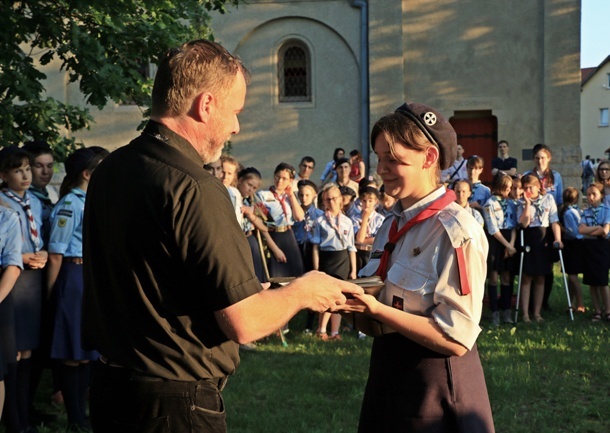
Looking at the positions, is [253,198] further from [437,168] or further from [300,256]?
[437,168]

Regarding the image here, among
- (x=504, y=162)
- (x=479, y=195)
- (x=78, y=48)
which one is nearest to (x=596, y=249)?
(x=479, y=195)

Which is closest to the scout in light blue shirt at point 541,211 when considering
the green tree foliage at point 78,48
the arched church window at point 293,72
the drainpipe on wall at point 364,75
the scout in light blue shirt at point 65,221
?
the green tree foliage at point 78,48

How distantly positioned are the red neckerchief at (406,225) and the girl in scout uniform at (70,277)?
332 centimetres

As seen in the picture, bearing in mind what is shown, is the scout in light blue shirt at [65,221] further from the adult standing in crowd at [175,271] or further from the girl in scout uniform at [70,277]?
the adult standing in crowd at [175,271]

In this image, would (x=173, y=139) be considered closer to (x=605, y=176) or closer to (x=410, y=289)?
(x=410, y=289)

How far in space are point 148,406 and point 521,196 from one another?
8.91 metres

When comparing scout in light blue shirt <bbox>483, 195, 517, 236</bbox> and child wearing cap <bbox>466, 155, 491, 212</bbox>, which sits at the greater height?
child wearing cap <bbox>466, 155, 491, 212</bbox>

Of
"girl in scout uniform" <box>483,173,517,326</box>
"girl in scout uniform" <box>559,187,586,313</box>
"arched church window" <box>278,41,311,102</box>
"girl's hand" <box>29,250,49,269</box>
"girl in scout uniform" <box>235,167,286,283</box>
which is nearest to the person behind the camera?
"girl's hand" <box>29,250,49,269</box>

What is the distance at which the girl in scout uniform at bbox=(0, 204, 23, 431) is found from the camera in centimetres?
534

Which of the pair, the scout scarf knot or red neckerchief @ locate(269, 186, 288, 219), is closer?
the scout scarf knot

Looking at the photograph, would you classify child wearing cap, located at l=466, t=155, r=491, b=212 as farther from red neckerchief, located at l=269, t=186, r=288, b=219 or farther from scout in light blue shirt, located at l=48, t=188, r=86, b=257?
scout in light blue shirt, located at l=48, t=188, r=86, b=257

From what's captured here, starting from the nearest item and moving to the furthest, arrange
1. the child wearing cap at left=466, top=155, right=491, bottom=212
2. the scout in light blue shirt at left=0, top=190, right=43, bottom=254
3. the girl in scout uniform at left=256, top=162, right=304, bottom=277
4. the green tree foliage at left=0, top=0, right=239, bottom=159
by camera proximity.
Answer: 1. the scout in light blue shirt at left=0, top=190, right=43, bottom=254
2. the green tree foliage at left=0, top=0, right=239, bottom=159
3. the girl in scout uniform at left=256, top=162, right=304, bottom=277
4. the child wearing cap at left=466, top=155, right=491, bottom=212

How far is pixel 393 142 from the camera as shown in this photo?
3.06 meters

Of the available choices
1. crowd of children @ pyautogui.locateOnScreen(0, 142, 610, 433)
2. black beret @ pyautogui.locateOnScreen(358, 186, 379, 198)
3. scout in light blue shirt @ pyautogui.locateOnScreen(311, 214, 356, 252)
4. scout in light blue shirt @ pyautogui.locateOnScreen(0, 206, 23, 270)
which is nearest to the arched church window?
crowd of children @ pyautogui.locateOnScreen(0, 142, 610, 433)
